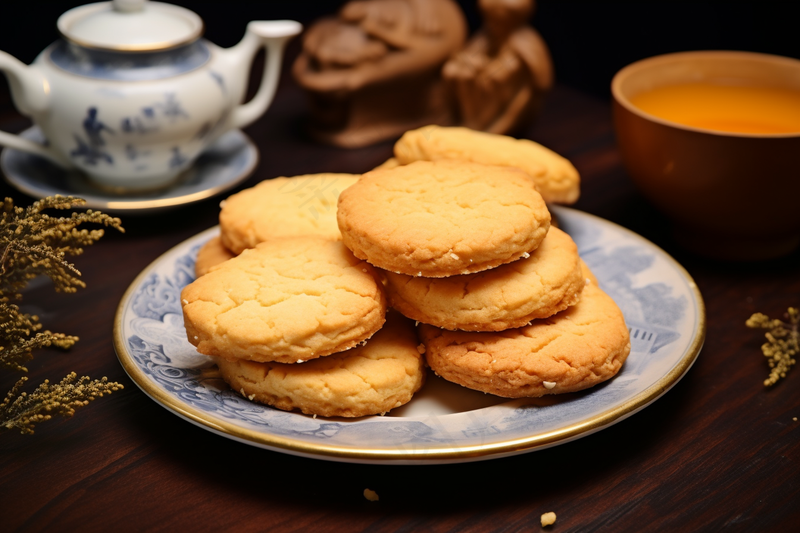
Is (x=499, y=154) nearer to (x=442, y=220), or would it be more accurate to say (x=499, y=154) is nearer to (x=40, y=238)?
(x=442, y=220)

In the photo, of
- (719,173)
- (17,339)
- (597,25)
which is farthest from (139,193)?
(597,25)

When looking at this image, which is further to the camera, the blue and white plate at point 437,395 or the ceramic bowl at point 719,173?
the ceramic bowl at point 719,173

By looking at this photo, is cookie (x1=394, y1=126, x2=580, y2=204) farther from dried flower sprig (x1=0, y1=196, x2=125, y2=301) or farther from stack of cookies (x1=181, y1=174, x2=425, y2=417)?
dried flower sprig (x1=0, y1=196, x2=125, y2=301)

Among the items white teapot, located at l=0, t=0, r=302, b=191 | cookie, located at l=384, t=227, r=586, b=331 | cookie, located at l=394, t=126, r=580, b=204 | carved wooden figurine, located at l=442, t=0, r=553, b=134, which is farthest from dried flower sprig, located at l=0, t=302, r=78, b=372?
carved wooden figurine, located at l=442, t=0, r=553, b=134

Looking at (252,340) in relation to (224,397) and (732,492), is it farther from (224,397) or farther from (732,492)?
(732,492)

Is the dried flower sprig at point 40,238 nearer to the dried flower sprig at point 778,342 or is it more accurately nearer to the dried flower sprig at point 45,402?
the dried flower sprig at point 45,402

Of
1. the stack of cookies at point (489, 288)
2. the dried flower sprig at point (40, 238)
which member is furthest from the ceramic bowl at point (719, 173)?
the dried flower sprig at point (40, 238)
